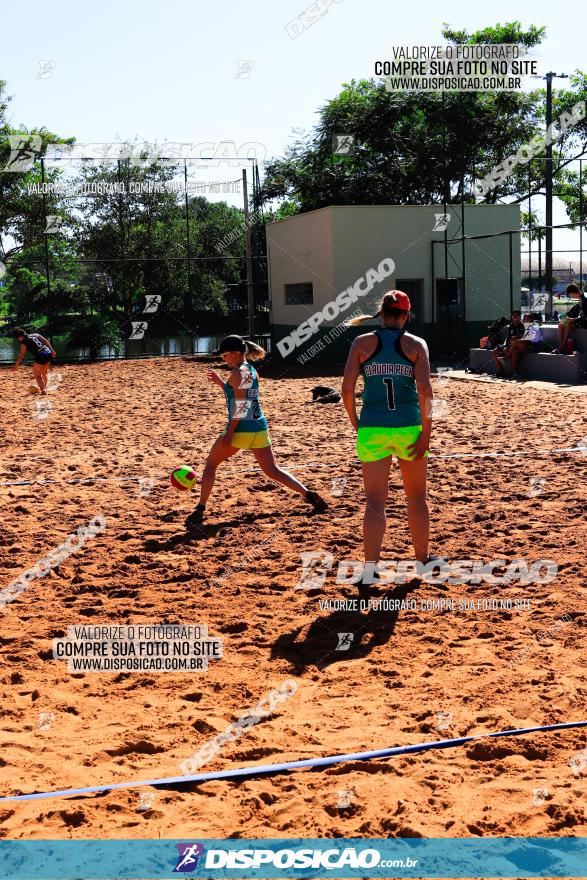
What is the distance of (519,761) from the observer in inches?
147

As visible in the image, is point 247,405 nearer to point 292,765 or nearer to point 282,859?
point 292,765

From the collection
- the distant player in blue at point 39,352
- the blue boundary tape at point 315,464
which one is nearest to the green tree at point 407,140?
the distant player in blue at point 39,352

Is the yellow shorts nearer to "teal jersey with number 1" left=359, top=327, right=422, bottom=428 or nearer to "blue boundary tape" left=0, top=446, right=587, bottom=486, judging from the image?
"teal jersey with number 1" left=359, top=327, right=422, bottom=428

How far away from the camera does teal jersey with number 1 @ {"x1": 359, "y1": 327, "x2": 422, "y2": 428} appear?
18.3 feet

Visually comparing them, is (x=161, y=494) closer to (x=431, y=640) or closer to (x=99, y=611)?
(x=99, y=611)

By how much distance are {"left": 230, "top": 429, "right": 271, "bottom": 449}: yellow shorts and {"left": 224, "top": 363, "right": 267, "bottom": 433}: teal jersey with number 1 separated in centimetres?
3

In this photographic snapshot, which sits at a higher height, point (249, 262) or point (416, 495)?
point (249, 262)

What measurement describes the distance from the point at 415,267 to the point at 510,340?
6988 mm

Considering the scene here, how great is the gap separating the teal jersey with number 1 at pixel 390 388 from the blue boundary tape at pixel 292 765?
7.06 ft

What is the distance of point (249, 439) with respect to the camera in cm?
763

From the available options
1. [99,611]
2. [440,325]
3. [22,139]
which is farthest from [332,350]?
[99,611]

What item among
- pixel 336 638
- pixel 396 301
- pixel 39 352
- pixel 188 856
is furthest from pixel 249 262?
pixel 188 856

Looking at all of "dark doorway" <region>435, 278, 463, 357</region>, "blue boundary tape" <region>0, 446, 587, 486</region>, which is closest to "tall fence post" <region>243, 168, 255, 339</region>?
"dark doorway" <region>435, 278, 463, 357</region>

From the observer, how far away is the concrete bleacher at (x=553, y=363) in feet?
58.3
